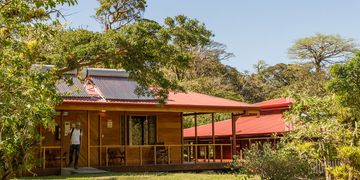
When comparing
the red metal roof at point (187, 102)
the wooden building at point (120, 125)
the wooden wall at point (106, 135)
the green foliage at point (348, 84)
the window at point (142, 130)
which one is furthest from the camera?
the window at point (142, 130)

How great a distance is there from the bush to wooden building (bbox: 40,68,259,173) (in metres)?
6.89

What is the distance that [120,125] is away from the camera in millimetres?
20969

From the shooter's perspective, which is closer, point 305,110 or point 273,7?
point 305,110

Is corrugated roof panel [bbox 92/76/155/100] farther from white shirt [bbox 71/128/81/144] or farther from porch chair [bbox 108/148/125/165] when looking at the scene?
white shirt [bbox 71/128/81/144]

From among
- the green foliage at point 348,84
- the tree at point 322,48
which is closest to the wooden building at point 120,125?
the green foliage at point 348,84

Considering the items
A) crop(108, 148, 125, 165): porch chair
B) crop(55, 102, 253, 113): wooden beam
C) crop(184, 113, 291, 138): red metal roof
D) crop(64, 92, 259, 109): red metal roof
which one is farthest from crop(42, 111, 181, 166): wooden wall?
crop(184, 113, 291, 138): red metal roof

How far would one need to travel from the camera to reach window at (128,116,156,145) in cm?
2117

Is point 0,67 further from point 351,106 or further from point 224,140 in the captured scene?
point 224,140

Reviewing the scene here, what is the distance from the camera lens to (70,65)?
13.4m

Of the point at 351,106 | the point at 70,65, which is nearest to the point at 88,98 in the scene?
the point at 70,65

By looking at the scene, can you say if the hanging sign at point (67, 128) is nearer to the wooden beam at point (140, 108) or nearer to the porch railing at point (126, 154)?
the porch railing at point (126, 154)

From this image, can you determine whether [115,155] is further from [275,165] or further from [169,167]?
[275,165]

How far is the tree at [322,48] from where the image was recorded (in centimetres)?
5488

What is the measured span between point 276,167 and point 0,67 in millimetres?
6210
